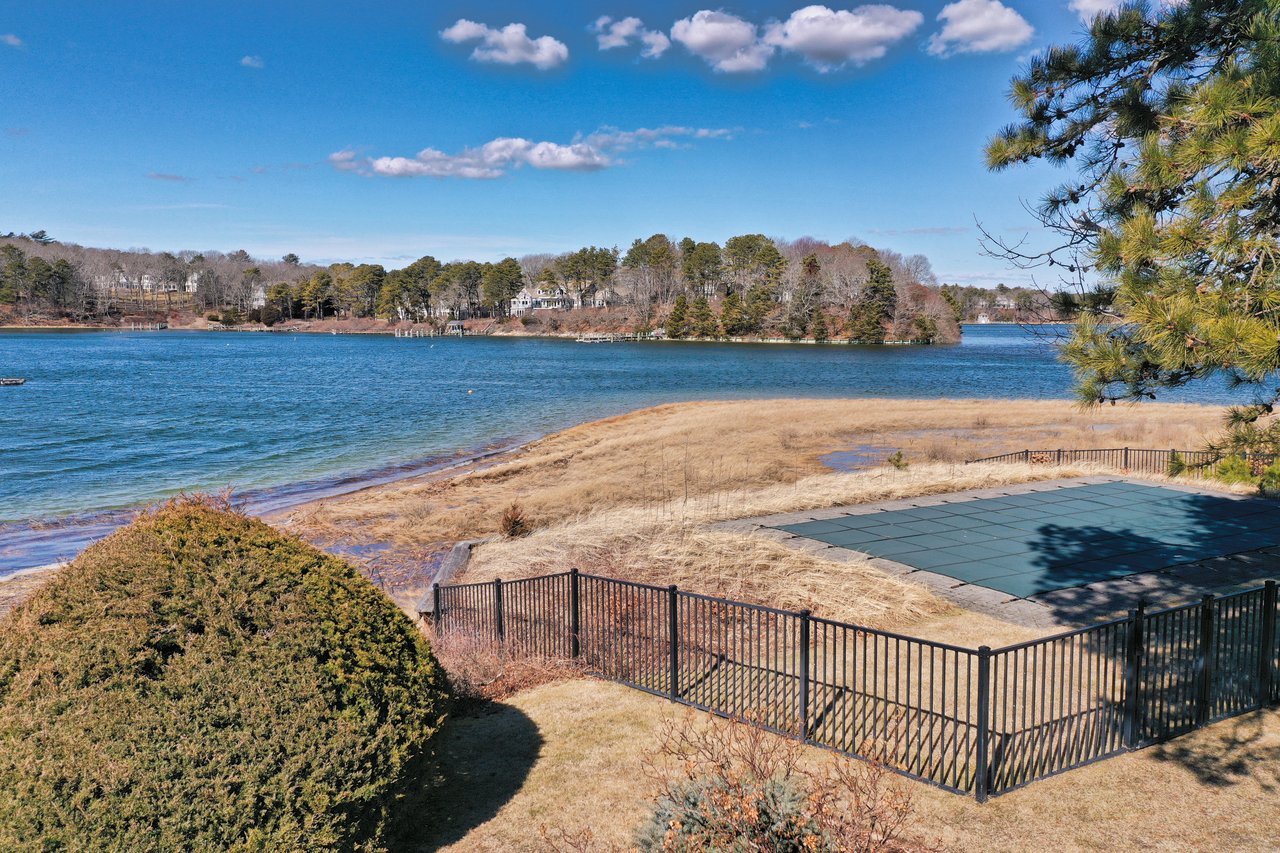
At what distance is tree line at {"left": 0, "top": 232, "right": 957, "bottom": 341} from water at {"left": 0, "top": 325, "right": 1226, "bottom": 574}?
20350 mm

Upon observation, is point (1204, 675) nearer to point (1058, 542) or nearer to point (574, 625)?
point (574, 625)

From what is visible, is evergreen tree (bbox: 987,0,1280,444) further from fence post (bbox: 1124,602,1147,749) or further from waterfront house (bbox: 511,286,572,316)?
waterfront house (bbox: 511,286,572,316)

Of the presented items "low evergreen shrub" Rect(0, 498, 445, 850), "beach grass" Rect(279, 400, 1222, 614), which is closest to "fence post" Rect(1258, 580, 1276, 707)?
"beach grass" Rect(279, 400, 1222, 614)

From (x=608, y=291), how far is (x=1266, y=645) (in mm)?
170840

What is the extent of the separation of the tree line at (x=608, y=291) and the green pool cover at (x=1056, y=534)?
114 meters

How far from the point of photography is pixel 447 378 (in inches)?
2901

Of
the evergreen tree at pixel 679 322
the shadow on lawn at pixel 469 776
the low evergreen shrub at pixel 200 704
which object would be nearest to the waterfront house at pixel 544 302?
the evergreen tree at pixel 679 322

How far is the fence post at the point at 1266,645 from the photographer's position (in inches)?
291

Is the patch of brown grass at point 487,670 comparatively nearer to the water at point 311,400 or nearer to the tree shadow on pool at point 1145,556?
the water at point 311,400

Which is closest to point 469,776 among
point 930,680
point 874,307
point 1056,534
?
point 930,680

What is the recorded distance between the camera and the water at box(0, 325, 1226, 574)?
27.1 metres

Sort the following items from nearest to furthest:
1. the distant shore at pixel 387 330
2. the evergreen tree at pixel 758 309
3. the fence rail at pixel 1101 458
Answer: the fence rail at pixel 1101 458, the evergreen tree at pixel 758 309, the distant shore at pixel 387 330

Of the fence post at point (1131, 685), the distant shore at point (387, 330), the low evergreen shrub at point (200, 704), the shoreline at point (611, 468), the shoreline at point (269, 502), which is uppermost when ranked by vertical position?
the distant shore at point (387, 330)

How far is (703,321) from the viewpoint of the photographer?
137 metres
